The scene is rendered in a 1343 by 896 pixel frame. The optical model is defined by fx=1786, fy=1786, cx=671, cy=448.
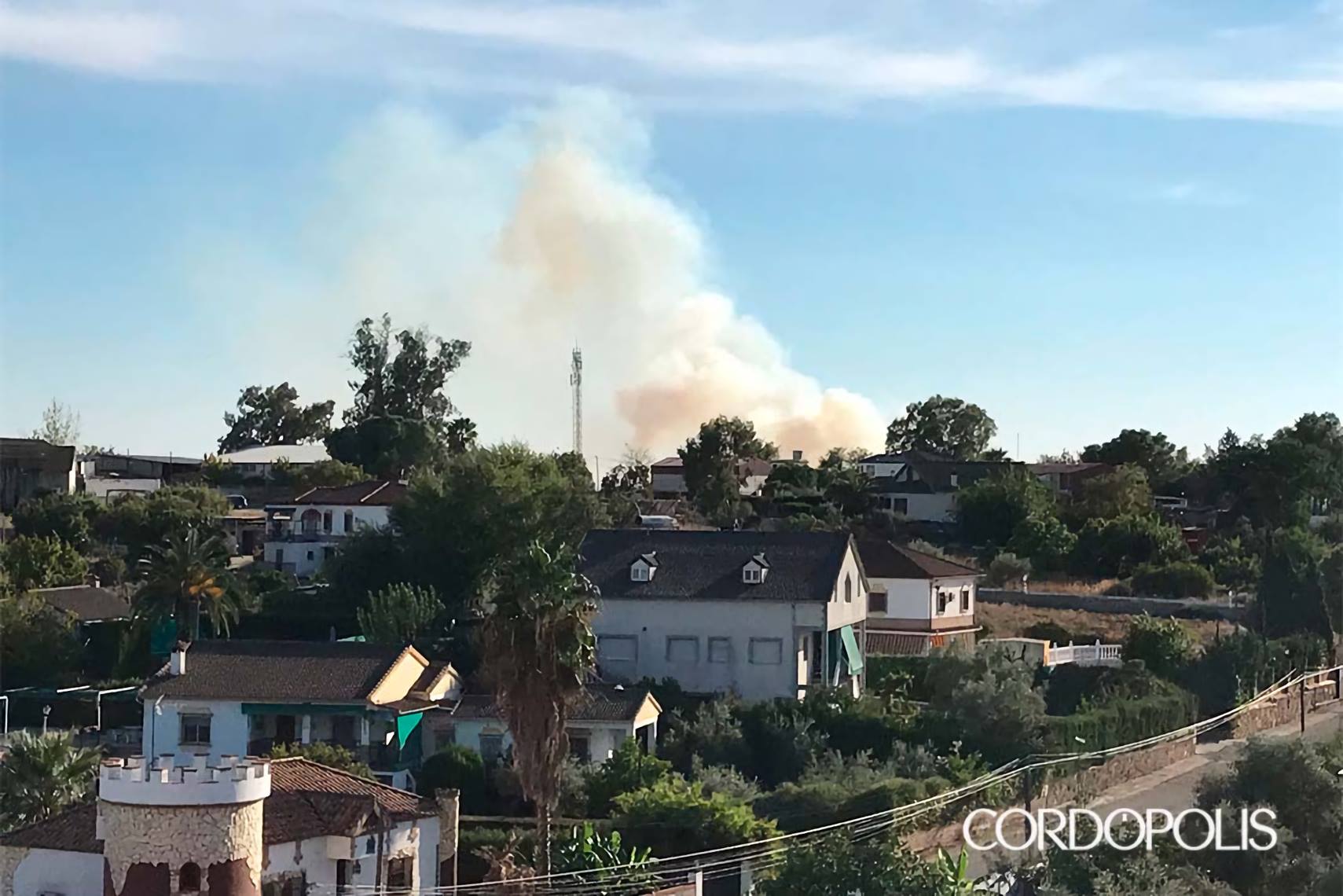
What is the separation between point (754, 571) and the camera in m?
48.9

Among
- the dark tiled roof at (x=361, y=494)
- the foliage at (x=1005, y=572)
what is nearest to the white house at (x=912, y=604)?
the foliage at (x=1005, y=572)

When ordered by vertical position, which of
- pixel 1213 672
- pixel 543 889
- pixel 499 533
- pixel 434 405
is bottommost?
pixel 543 889

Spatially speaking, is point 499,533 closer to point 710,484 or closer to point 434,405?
point 710,484

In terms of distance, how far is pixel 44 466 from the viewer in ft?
293

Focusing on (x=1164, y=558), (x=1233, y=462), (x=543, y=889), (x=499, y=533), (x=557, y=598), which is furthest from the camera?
(x=1233, y=462)

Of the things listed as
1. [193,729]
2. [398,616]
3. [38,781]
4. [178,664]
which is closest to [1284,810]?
[38,781]

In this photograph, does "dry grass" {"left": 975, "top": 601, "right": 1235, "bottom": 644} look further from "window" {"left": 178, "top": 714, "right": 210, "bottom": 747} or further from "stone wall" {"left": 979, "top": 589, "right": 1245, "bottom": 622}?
"window" {"left": 178, "top": 714, "right": 210, "bottom": 747}

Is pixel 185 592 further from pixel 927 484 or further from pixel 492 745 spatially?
pixel 927 484

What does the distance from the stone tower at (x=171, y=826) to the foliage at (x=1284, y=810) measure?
1398 centimetres

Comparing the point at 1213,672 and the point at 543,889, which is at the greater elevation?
the point at 1213,672

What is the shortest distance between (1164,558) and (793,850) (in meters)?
47.0

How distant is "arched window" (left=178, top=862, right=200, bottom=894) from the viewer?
2475 centimetres

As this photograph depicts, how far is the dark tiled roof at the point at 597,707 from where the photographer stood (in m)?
42.2

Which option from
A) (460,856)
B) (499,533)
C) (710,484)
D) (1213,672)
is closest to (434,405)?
(710,484)
